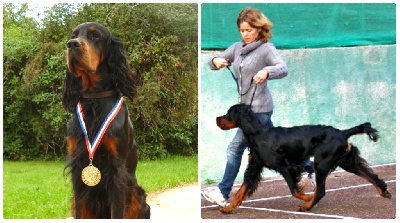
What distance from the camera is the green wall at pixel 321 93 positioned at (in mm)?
5391

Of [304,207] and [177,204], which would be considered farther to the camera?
[177,204]

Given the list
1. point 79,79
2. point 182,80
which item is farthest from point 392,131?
point 79,79

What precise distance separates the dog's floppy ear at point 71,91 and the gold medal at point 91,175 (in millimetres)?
414

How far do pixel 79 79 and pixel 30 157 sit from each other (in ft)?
4.19

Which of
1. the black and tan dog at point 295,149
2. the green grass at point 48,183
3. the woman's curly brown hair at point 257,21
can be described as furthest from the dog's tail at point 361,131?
the green grass at point 48,183

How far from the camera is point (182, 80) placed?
4887mm

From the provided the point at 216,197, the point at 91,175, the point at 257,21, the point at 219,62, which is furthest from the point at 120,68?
the point at 216,197

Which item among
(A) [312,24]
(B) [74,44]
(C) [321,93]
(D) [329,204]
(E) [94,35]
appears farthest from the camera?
(C) [321,93]

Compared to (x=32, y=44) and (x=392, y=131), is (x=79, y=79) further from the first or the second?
(x=392, y=131)

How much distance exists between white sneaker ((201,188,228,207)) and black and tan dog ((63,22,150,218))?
2.61 feet

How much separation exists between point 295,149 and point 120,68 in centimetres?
150

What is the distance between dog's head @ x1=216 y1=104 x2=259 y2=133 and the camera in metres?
4.63

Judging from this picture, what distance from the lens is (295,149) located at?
4656mm

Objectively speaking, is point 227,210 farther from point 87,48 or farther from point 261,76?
point 87,48
